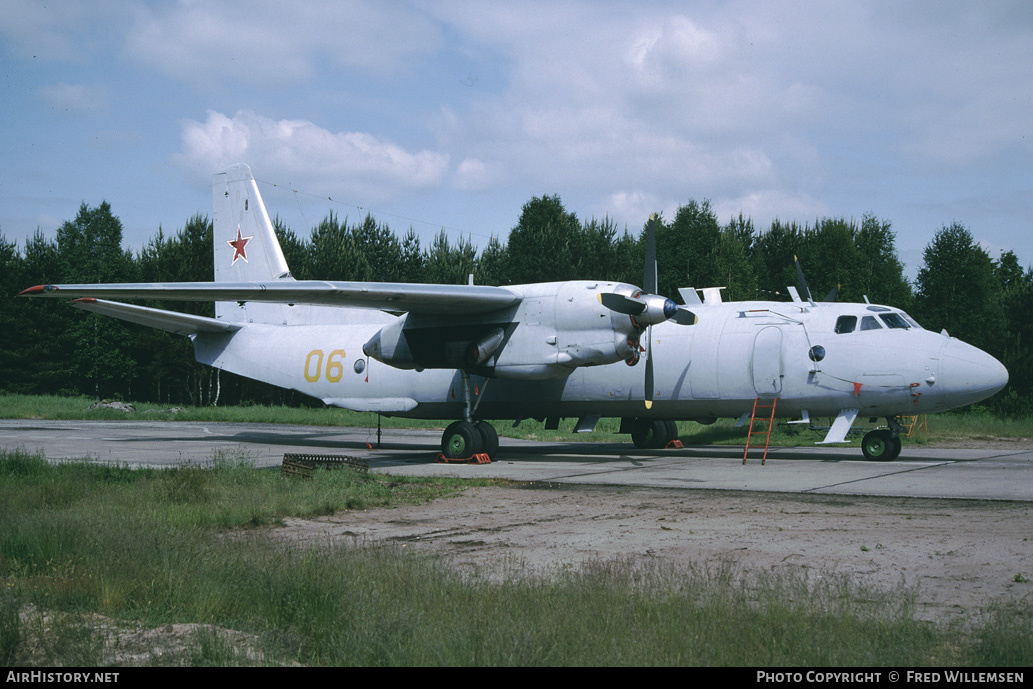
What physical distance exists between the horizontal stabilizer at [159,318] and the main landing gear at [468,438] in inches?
339

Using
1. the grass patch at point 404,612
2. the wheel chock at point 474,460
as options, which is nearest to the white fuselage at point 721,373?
the wheel chock at point 474,460

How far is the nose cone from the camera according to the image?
1661 centimetres

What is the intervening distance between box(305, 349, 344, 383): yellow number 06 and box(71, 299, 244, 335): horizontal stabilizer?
121 inches

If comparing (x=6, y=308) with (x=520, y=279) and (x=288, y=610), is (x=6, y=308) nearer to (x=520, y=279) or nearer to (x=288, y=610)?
(x=520, y=279)

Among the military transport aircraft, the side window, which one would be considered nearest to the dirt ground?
the military transport aircraft

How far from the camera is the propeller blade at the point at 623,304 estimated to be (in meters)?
Answer: 17.0

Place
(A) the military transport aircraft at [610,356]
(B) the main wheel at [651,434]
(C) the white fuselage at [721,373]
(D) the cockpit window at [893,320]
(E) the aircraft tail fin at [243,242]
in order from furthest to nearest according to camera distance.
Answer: (E) the aircraft tail fin at [243,242]
(B) the main wheel at [651,434]
(D) the cockpit window at [893,320]
(C) the white fuselage at [721,373]
(A) the military transport aircraft at [610,356]

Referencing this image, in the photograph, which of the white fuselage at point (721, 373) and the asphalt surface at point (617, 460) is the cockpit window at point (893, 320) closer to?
the white fuselage at point (721, 373)

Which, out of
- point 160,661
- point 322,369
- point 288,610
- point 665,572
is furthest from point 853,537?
point 322,369

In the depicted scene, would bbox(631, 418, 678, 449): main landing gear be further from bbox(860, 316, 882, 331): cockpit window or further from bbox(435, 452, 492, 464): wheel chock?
bbox(860, 316, 882, 331): cockpit window

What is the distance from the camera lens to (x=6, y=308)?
55.0 m

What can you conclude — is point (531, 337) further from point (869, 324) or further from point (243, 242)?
point (243, 242)

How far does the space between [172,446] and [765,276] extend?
164ft

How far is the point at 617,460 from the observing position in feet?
63.5
